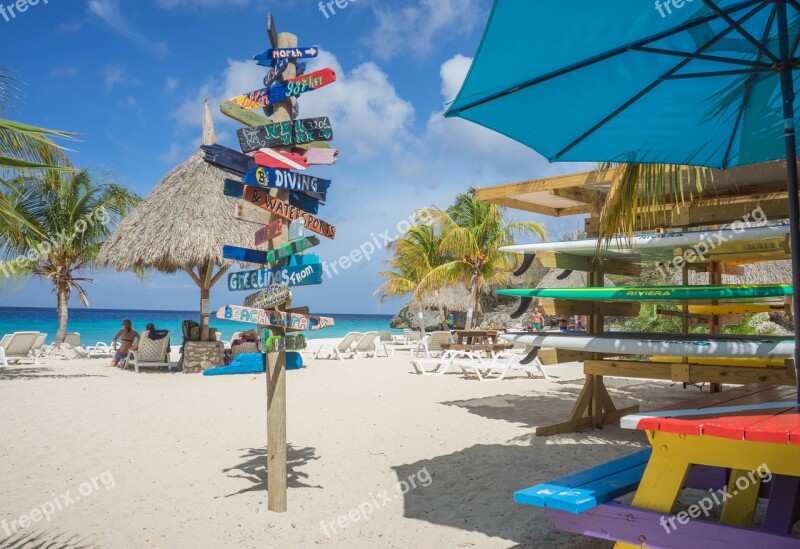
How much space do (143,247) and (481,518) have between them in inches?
412

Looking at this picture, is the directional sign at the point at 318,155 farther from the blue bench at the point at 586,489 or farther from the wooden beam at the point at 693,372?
the wooden beam at the point at 693,372

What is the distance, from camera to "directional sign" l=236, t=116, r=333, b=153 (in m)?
3.70

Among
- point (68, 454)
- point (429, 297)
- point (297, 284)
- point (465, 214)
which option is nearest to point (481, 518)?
point (297, 284)

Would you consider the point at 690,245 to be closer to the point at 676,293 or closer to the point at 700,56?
the point at 676,293

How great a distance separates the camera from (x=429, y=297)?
28.2m

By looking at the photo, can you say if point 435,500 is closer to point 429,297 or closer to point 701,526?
point 701,526

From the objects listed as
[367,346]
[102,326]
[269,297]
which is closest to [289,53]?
[269,297]

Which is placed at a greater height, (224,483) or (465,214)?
(465,214)

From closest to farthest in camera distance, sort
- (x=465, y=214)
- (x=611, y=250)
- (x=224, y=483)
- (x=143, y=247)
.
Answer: (x=224, y=483) < (x=611, y=250) < (x=143, y=247) < (x=465, y=214)

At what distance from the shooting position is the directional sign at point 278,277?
11.8 feet

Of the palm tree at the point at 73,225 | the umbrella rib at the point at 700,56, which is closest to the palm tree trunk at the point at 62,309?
the palm tree at the point at 73,225

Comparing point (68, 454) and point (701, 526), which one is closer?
point (701, 526)

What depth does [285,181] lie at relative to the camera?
3.73 m

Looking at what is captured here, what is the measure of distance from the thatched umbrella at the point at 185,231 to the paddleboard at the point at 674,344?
335 inches
